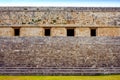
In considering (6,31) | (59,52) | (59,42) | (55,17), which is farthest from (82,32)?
A: (59,52)

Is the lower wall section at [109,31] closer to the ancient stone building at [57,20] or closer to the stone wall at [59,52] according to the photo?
the ancient stone building at [57,20]

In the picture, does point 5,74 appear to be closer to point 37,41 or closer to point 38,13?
point 37,41

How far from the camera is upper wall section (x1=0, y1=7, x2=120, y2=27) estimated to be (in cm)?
2612

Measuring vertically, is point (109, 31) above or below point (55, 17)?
below

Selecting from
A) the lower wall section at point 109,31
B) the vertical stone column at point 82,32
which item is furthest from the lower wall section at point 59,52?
the vertical stone column at point 82,32

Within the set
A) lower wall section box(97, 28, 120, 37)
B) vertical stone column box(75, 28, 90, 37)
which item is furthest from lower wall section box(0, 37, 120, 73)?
vertical stone column box(75, 28, 90, 37)

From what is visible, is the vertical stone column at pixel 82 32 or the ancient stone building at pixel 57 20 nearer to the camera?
the ancient stone building at pixel 57 20

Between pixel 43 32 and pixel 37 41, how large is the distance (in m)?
6.17

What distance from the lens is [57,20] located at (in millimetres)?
26156

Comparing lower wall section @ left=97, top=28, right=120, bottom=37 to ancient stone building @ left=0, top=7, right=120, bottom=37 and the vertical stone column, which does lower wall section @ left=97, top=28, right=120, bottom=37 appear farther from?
the vertical stone column

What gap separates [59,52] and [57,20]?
7.06 m

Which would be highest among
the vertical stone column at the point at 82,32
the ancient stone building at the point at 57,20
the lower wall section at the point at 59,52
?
the ancient stone building at the point at 57,20

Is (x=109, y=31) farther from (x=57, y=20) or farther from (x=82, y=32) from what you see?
(x=57, y=20)

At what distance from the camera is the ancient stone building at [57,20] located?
2614 cm
